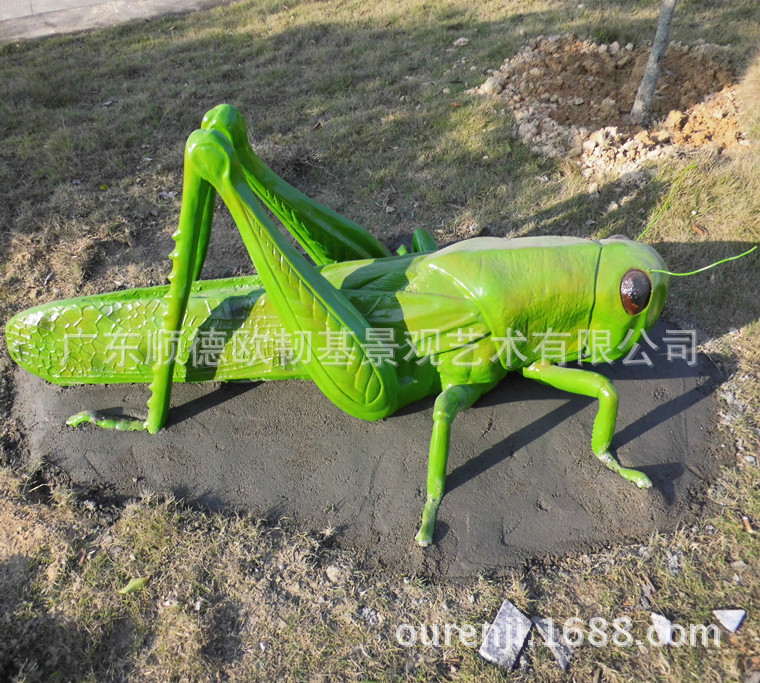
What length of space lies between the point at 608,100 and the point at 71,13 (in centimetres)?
767

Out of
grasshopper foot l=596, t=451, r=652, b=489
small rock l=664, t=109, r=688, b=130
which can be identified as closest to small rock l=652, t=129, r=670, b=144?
small rock l=664, t=109, r=688, b=130

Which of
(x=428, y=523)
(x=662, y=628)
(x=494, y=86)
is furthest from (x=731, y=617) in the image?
(x=494, y=86)

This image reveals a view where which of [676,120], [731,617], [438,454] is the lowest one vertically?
[731,617]

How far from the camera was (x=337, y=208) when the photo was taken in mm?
4215

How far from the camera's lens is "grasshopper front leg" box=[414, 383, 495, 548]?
2230 millimetres

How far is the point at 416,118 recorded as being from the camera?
16.6 ft

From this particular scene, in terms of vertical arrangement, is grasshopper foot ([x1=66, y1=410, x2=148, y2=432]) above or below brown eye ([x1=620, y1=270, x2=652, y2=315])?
below

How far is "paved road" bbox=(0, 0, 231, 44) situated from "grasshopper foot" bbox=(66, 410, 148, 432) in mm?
7024

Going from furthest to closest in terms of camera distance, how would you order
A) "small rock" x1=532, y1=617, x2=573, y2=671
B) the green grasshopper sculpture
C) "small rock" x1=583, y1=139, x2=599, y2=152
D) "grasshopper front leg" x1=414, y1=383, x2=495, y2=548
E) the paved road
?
the paved road → "small rock" x1=583, y1=139, x2=599, y2=152 → "grasshopper front leg" x1=414, y1=383, x2=495, y2=548 → the green grasshopper sculpture → "small rock" x1=532, y1=617, x2=573, y2=671

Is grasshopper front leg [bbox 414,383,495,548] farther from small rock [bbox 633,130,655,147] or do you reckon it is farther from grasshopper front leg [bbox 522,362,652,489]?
small rock [bbox 633,130,655,147]

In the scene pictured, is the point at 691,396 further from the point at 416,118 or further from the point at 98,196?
the point at 98,196

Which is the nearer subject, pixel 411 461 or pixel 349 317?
pixel 349 317

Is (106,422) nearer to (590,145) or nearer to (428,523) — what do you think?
(428,523)

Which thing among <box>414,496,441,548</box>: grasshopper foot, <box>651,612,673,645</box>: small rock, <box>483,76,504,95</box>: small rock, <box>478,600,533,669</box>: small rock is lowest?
<box>651,612,673,645</box>: small rock
